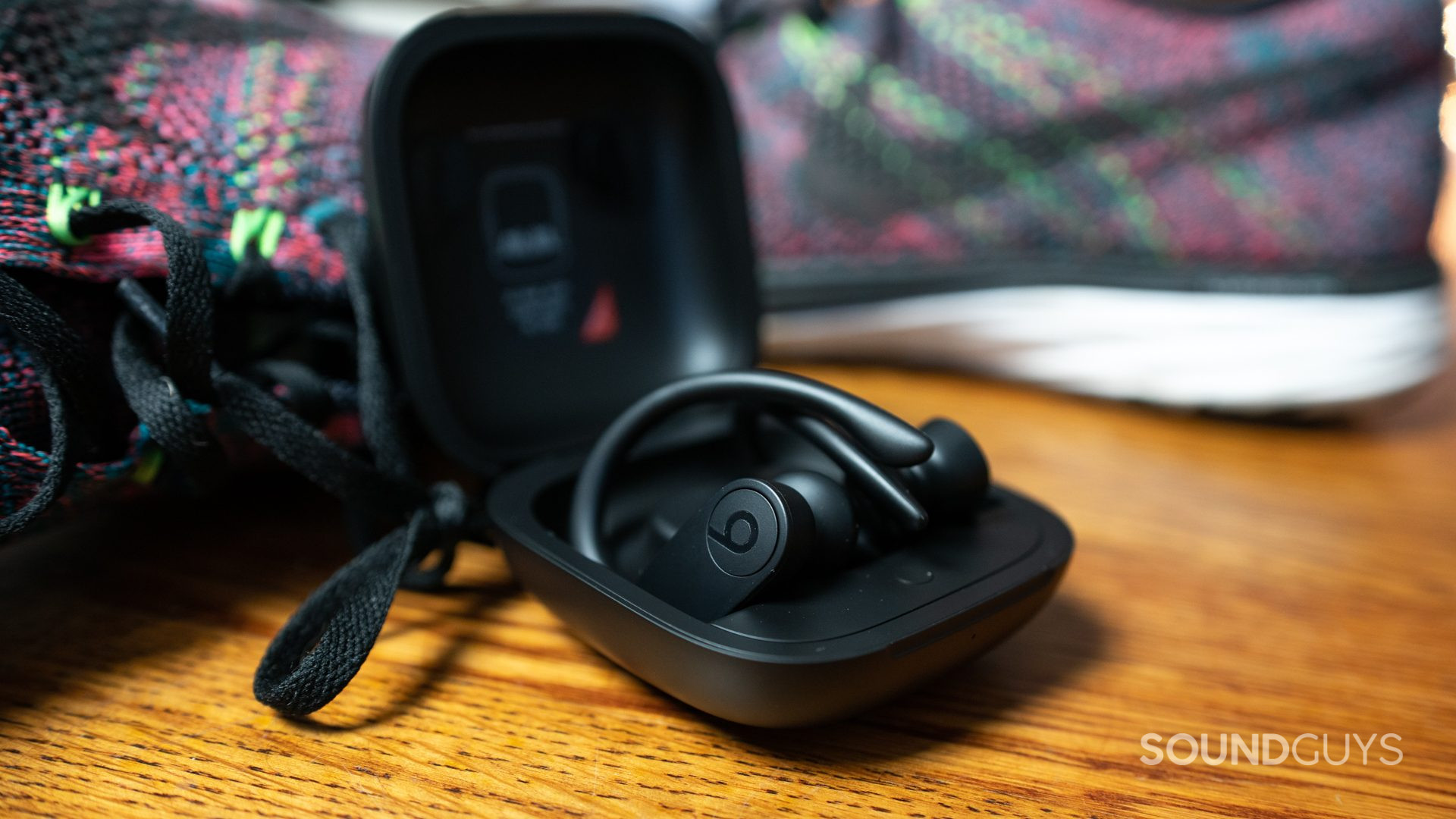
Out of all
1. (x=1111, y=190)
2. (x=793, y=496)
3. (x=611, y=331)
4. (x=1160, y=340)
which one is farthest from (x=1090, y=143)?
(x=793, y=496)

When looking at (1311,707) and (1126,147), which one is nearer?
(1311,707)

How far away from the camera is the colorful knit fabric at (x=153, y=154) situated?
0.38 m

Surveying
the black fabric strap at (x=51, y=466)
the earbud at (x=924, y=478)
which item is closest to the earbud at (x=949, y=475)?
the earbud at (x=924, y=478)

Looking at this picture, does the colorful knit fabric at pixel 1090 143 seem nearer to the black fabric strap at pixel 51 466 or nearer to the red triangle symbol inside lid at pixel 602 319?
the red triangle symbol inside lid at pixel 602 319

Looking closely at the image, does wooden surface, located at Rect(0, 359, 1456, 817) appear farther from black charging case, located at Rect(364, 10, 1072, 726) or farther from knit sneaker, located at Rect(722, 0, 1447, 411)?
knit sneaker, located at Rect(722, 0, 1447, 411)

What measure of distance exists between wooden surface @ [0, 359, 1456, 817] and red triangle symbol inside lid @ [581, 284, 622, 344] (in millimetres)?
139

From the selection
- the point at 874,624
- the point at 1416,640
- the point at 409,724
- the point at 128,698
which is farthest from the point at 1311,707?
the point at 128,698

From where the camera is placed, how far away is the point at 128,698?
37 cm

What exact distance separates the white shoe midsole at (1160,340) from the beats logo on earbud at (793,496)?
1.20 ft

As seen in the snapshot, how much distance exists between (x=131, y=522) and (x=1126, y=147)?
694mm

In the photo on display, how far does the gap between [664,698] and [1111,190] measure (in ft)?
1.78

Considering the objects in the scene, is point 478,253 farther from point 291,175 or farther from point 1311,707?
point 1311,707

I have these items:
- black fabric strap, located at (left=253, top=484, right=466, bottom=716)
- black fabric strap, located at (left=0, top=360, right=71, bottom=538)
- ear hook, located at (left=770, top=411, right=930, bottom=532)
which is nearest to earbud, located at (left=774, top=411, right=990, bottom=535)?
ear hook, located at (left=770, top=411, right=930, bottom=532)

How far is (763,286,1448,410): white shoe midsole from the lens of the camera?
2.20 feet
